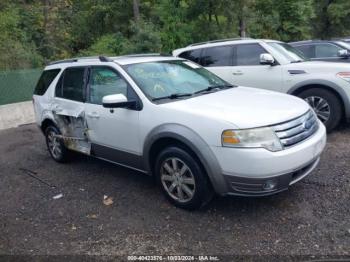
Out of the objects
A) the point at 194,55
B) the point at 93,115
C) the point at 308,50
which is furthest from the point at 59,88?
the point at 308,50

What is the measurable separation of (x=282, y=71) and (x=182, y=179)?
3786 millimetres

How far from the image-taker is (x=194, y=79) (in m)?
4.98

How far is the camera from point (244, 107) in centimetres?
398

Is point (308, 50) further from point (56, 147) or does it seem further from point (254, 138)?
point (254, 138)

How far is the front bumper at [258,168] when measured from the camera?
3.53 m

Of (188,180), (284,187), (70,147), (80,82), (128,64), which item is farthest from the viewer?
(70,147)

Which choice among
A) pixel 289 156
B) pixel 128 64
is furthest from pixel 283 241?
pixel 128 64

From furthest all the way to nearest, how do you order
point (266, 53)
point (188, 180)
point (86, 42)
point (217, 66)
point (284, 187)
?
1. point (86, 42)
2. point (217, 66)
3. point (266, 53)
4. point (188, 180)
5. point (284, 187)

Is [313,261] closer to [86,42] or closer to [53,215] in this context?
[53,215]

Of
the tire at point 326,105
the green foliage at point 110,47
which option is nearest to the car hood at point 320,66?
the tire at point 326,105

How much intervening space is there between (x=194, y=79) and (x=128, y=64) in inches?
35.1

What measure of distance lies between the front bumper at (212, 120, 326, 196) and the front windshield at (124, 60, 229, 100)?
1213mm

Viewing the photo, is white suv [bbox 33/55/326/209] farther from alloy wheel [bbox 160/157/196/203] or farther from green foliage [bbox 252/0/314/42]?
green foliage [bbox 252/0/314/42]

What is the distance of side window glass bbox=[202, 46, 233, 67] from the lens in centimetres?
774
